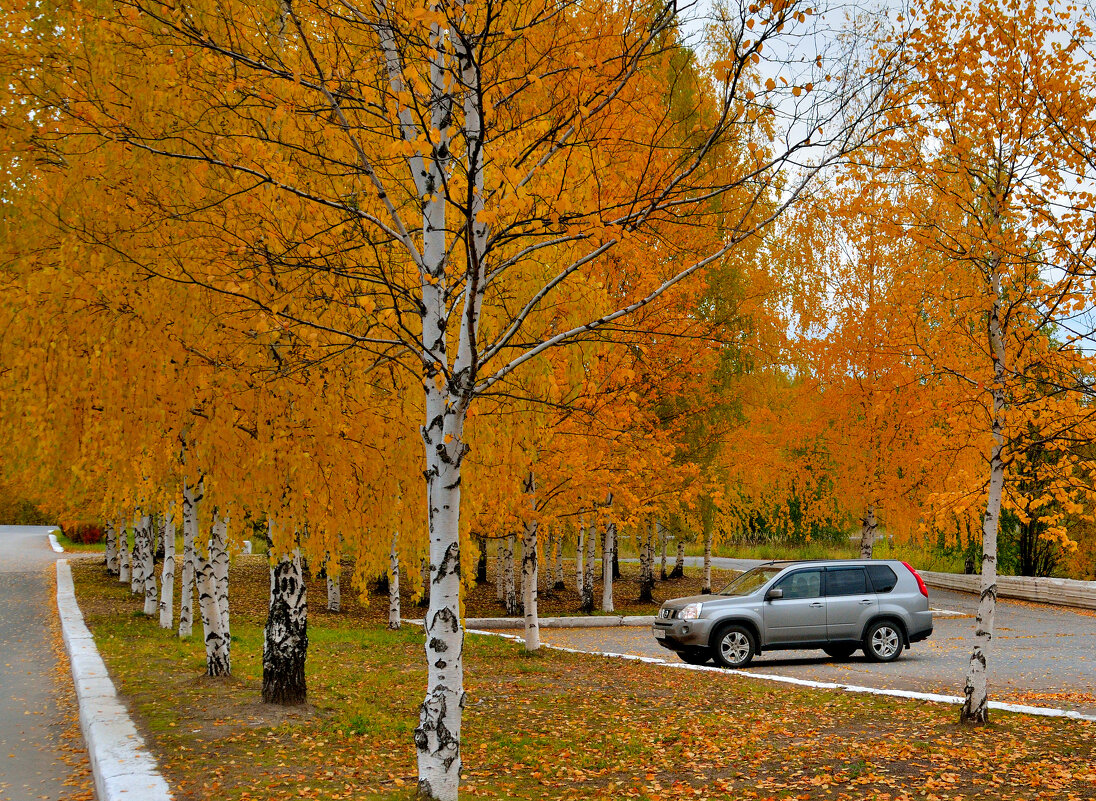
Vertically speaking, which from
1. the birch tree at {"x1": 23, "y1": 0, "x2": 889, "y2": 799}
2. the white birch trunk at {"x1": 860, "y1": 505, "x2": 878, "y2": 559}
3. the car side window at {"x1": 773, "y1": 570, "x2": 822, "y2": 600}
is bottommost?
the car side window at {"x1": 773, "y1": 570, "x2": 822, "y2": 600}

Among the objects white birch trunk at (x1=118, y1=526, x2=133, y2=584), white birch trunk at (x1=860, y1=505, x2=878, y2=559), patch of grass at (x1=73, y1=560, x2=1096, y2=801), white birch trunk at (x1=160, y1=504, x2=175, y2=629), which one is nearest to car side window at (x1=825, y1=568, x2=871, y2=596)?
patch of grass at (x1=73, y1=560, x2=1096, y2=801)

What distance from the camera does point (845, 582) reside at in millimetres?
13734

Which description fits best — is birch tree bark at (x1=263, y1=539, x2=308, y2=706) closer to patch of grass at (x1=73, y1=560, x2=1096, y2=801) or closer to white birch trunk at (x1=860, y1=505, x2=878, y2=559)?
patch of grass at (x1=73, y1=560, x2=1096, y2=801)

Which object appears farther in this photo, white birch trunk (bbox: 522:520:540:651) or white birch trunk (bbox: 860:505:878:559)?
white birch trunk (bbox: 860:505:878:559)

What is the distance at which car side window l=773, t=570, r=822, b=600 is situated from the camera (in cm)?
1355

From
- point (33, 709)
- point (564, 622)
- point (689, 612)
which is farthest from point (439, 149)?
point (564, 622)

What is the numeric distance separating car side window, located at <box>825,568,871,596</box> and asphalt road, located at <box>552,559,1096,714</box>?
119 centimetres

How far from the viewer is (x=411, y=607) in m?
24.3

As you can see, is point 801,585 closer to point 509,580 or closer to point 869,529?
point 869,529

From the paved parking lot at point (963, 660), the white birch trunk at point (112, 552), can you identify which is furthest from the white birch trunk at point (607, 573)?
the white birch trunk at point (112, 552)

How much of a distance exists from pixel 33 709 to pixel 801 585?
427 inches

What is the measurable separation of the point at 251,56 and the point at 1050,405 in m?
8.00

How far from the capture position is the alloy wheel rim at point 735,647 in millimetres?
13203

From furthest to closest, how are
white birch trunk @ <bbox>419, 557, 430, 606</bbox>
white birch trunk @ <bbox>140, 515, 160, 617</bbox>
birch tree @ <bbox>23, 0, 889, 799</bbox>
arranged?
white birch trunk @ <bbox>140, 515, 160, 617</bbox>, white birch trunk @ <bbox>419, 557, 430, 606</bbox>, birch tree @ <bbox>23, 0, 889, 799</bbox>
